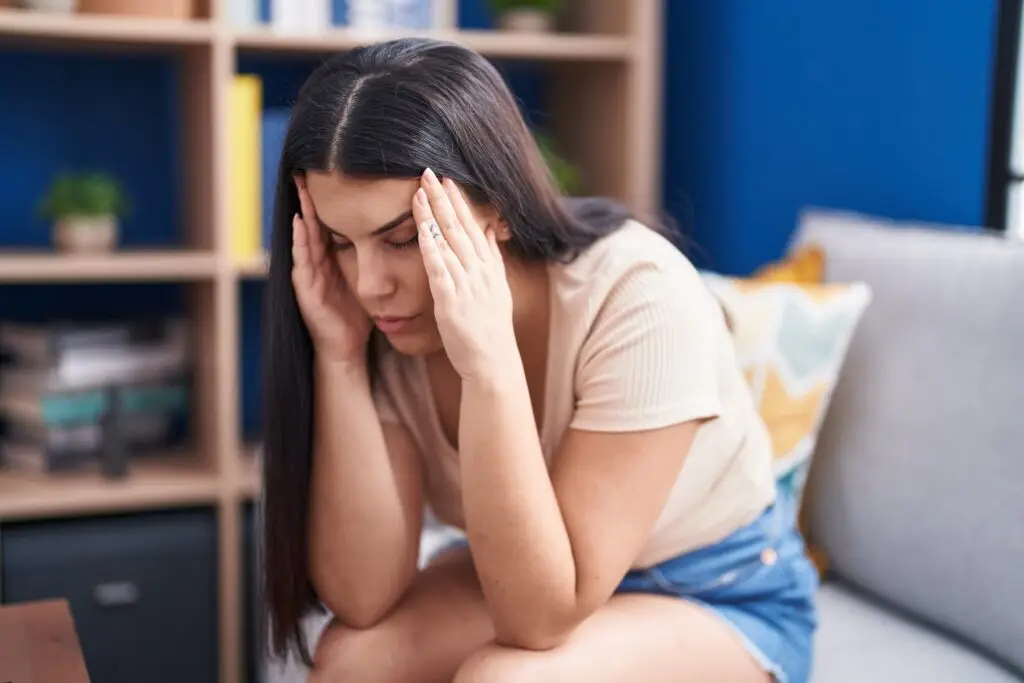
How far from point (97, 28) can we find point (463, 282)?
1082 millimetres

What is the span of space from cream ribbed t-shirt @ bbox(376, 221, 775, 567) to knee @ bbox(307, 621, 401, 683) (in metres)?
0.18

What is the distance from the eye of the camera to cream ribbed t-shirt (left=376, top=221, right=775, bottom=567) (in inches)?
45.8

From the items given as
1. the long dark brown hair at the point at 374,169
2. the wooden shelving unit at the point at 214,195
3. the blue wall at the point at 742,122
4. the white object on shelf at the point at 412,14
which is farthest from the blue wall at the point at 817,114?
the long dark brown hair at the point at 374,169

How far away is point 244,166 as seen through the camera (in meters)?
2.03

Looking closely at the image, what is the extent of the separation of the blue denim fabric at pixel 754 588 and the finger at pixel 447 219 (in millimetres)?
406

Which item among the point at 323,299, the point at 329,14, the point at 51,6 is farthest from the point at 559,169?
the point at 323,299

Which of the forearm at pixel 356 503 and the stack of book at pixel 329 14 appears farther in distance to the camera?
the stack of book at pixel 329 14

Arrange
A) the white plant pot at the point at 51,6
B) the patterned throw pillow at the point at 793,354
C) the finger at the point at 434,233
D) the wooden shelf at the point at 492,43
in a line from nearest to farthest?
1. the finger at the point at 434,233
2. the patterned throw pillow at the point at 793,354
3. the white plant pot at the point at 51,6
4. the wooden shelf at the point at 492,43

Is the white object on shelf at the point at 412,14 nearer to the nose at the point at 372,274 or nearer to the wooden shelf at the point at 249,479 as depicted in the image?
the wooden shelf at the point at 249,479

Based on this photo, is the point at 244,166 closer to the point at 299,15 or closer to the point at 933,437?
the point at 299,15

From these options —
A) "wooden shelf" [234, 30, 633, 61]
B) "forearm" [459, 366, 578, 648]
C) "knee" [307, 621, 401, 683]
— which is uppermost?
"wooden shelf" [234, 30, 633, 61]

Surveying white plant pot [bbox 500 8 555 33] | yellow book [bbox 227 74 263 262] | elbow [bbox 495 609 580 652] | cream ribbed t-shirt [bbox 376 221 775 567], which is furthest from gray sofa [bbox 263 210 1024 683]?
white plant pot [bbox 500 8 555 33]

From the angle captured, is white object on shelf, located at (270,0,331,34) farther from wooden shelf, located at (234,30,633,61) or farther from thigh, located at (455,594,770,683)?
thigh, located at (455,594,770,683)

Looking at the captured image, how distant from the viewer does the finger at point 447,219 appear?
1.09m
